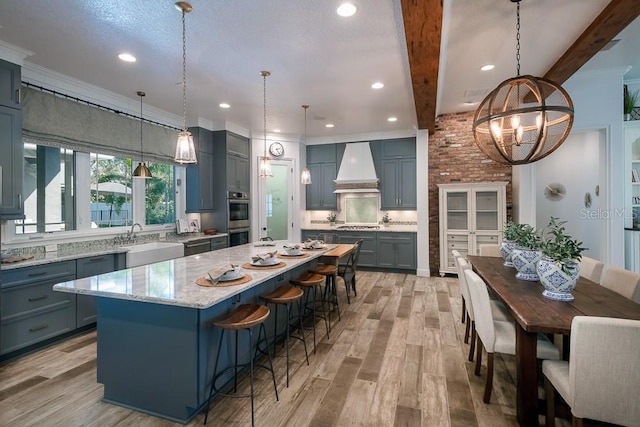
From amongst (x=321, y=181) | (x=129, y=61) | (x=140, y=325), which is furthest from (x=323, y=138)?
(x=140, y=325)

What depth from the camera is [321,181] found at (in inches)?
278

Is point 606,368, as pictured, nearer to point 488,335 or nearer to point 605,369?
point 605,369

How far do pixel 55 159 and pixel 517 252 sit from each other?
5.09m

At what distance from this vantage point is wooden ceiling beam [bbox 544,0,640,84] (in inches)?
95.0

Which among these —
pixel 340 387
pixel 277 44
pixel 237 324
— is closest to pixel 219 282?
pixel 237 324

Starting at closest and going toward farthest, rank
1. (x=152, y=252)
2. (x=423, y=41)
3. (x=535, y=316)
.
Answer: (x=535, y=316) < (x=423, y=41) < (x=152, y=252)

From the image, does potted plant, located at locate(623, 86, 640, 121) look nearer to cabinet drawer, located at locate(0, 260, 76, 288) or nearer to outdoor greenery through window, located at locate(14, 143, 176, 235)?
outdoor greenery through window, located at locate(14, 143, 176, 235)

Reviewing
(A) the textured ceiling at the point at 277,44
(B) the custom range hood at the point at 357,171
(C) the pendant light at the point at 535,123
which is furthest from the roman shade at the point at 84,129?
(C) the pendant light at the point at 535,123

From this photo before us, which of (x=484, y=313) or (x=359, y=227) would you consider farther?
(x=359, y=227)

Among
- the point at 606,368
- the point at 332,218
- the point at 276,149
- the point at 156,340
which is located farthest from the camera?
the point at 332,218

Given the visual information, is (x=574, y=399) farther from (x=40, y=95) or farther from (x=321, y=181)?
(x=321, y=181)

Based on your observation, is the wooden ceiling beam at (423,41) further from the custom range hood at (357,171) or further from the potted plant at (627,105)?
the potted plant at (627,105)

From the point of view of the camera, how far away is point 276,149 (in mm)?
6574

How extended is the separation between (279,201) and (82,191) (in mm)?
3483
